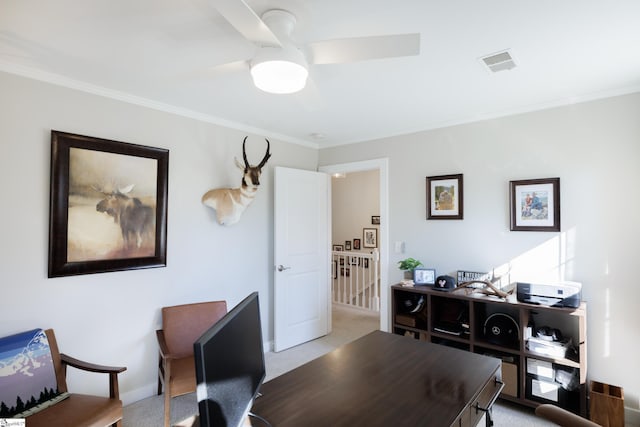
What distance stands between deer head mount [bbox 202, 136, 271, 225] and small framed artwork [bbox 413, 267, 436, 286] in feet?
5.92

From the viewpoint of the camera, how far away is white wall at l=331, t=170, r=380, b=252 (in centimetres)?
657

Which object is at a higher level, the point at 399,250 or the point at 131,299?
the point at 399,250

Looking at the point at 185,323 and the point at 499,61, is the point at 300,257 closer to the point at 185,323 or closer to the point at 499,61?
the point at 185,323

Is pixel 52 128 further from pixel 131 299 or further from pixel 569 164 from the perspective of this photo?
pixel 569 164

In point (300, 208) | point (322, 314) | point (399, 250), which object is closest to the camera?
point (399, 250)

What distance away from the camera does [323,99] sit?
2.76 m

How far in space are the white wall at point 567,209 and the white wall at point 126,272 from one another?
1920mm

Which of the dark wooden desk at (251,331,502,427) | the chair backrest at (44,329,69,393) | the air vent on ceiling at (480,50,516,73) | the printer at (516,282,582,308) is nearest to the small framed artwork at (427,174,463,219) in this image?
the printer at (516,282,582,308)

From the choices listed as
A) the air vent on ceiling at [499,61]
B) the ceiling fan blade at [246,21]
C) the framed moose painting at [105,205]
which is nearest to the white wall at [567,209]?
the air vent on ceiling at [499,61]

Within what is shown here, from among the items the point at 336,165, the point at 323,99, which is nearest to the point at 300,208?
the point at 336,165

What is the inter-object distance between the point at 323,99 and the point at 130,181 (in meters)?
1.73

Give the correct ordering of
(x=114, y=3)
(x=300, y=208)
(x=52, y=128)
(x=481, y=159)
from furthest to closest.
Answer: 1. (x=300, y=208)
2. (x=481, y=159)
3. (x=52, y=128)
4. (x=114, y=3)

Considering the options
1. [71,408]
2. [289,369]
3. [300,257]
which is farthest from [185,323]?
[300,257]

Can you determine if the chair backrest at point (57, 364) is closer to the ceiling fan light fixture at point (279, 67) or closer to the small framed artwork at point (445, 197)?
the ceiling fan light fixture at point (279, 67)
